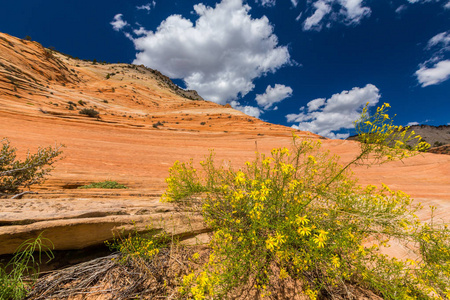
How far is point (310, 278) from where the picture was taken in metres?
2.24

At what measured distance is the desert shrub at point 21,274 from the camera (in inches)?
67.2

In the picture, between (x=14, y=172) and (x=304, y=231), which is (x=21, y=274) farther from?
(x=304, y=231)

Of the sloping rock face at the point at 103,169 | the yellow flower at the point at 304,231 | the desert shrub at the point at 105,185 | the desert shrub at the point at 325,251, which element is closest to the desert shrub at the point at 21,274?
the sloping rock face at the point at 103,169

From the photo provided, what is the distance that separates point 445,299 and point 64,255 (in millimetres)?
4524

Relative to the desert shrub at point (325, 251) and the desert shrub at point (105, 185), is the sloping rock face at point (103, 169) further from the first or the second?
the desert shrub at point (325, 251)

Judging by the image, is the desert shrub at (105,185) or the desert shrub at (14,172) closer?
the desert shrub at (14,172)

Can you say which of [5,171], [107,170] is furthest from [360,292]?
[107,170]

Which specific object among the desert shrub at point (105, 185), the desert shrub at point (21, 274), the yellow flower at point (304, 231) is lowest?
the desert shrub at point (21, 274)

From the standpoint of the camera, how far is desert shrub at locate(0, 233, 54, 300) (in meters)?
1.71

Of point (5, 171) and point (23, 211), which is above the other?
point (5, 171)

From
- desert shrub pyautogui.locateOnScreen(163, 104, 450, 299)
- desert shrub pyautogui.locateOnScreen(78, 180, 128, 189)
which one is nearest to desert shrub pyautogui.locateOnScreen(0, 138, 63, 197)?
desert shrub pyautogui.locateOnScreen(78, 180, 128, 189)

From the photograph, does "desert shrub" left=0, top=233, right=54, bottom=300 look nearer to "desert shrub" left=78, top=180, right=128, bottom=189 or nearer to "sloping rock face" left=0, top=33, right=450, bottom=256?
"sloping rock face" left=0, top=33, right=450, bottom=256

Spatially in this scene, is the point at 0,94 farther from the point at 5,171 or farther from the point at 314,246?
the point at 314,246

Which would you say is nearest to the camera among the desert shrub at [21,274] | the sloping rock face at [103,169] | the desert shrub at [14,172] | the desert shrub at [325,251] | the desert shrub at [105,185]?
the desert shrub at [21,274]
